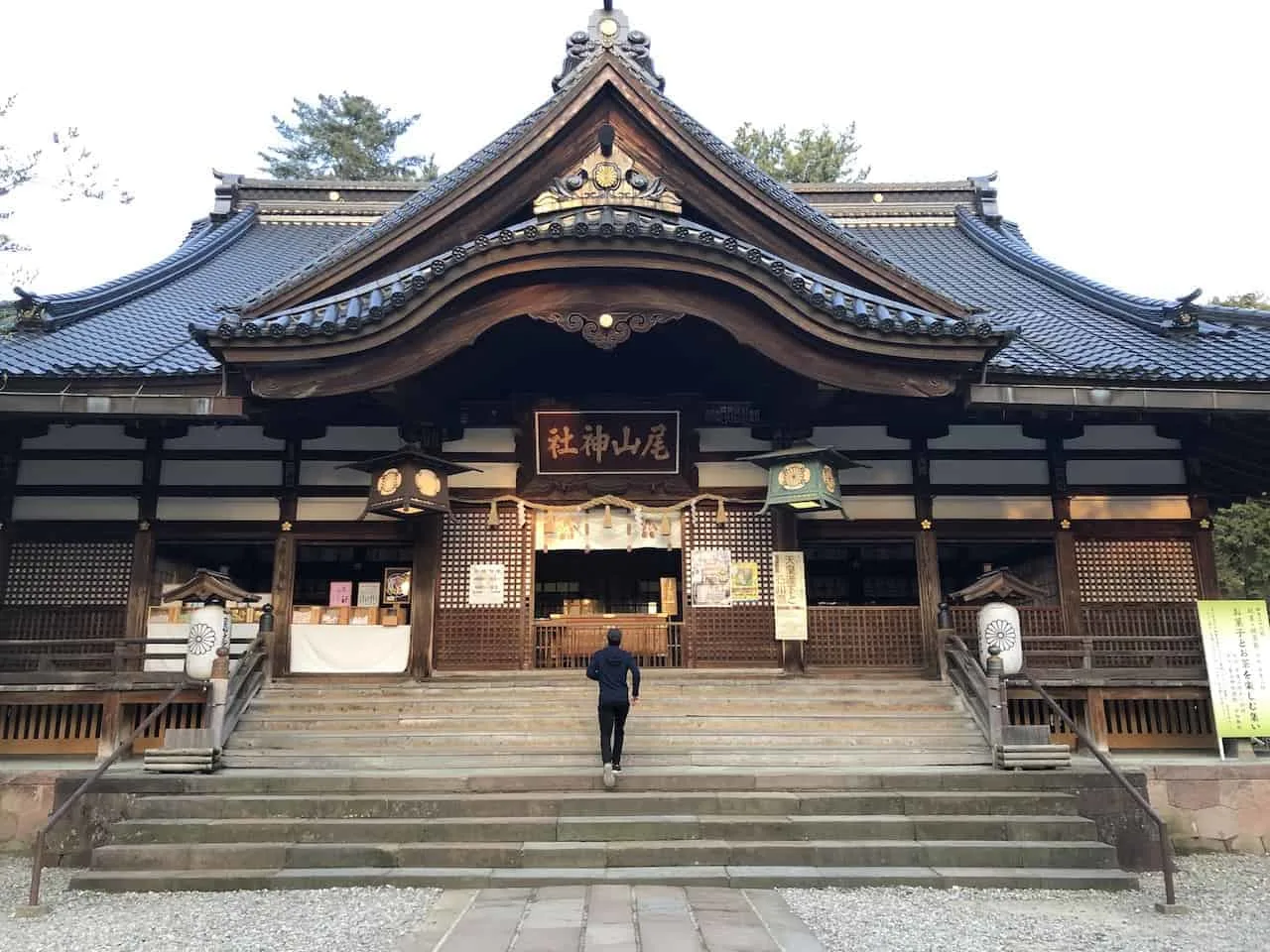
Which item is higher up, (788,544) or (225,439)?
(225,439)

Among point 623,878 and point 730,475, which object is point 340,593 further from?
point 623,878

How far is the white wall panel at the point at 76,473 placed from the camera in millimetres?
11422

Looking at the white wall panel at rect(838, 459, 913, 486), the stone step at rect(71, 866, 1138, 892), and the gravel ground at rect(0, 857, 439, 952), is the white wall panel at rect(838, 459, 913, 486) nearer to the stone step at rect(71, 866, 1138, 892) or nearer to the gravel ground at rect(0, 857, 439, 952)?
the stone step at rect(71, 866, 1138, 892)

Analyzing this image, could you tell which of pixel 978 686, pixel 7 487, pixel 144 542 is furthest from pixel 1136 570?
pixel 7 487

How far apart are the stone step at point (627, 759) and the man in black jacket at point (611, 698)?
48 cm

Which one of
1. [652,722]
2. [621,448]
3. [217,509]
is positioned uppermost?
[621,448]

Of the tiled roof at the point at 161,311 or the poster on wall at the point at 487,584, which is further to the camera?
the poster on wall at the point at 487,584

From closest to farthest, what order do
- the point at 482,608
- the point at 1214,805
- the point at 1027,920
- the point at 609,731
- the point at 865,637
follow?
the point at 1027,920 < the point at 609,731 < the point at 1214,805 < the point at 865,637 < the point at 482,608

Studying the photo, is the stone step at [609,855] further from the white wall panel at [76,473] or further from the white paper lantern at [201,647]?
the white wall panel at [76,473]

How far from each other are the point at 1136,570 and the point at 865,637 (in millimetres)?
3906

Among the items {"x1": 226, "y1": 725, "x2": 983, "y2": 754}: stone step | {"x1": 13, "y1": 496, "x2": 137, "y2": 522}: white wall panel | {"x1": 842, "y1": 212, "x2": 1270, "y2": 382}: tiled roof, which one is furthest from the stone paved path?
{"x1": 13, "y1": 496, "x2": 137, "y2": 522}: white wall panel

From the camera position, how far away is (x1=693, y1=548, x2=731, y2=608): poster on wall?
11516mm

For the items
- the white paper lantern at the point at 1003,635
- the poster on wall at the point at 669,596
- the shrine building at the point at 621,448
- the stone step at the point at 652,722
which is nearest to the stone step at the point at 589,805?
the stone step at the point at 652,722

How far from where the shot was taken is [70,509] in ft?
37.3
